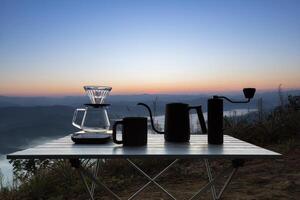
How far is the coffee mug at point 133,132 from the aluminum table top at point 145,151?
1.8 inches

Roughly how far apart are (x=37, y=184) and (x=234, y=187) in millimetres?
2028

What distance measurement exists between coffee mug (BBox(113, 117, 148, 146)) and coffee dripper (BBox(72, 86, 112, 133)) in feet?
0.90

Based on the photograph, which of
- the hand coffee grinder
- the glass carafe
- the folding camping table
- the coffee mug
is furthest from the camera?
the glass carafe

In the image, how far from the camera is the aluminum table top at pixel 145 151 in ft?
5.88

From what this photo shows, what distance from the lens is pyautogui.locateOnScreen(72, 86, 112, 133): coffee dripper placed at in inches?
93.3

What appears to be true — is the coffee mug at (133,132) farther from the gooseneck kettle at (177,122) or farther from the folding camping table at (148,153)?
the gooseneck kettle at (177,122)

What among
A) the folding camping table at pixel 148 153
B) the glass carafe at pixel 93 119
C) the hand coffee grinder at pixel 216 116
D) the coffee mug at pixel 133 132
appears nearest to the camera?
the folding camping table at pixel 148 153

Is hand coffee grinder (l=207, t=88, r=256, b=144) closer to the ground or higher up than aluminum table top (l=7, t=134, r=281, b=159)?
higher up

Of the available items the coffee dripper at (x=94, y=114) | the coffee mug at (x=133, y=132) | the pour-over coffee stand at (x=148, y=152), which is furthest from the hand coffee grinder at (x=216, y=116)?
the coffee dripper at (x=94, y=114)

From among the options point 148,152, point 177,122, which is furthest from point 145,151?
point 177,122

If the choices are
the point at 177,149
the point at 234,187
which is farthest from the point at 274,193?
the point at 177,149

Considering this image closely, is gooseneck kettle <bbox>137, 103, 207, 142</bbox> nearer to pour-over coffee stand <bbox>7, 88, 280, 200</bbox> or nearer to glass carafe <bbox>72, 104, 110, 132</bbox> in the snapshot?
pour-over coffee stand <bbox>7, 88, 280, 200</bbox>

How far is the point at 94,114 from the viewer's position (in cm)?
238

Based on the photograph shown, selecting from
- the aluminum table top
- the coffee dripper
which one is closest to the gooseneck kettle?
the aluminum table top
